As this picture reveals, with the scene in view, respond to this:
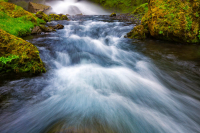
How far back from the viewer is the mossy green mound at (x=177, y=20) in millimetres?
5910

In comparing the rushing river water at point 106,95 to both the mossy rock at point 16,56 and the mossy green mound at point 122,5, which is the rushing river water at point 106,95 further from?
the mossy green mound at point 122,5

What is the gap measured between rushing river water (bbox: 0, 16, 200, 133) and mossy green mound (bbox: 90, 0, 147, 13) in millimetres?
34700

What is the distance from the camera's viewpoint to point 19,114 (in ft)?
7.79

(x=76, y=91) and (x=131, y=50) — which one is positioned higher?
(x=131, y=50)

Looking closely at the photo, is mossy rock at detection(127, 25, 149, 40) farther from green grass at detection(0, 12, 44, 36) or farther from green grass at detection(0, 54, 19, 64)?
green grass at detection(0, 12, 44, 36)

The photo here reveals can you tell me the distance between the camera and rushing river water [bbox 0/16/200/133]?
7.31ft

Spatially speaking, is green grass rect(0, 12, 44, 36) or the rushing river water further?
green grass rect(0, 12, 44, 36)

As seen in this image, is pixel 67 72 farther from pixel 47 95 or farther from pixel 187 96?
pixel 187 96

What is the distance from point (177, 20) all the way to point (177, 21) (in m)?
0.06

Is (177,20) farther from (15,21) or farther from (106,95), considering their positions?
(15,21)

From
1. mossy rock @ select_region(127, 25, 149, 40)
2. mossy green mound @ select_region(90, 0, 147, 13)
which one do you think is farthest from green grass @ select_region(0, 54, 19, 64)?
mossy green mound @ select_region(90, 0, 147, 13)

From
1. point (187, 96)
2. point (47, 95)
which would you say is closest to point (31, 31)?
point (47, 95)

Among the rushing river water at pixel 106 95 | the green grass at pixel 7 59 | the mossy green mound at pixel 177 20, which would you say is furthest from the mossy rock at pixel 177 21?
the green grass at pixel 7 59

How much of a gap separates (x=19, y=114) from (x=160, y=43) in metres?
7.11
